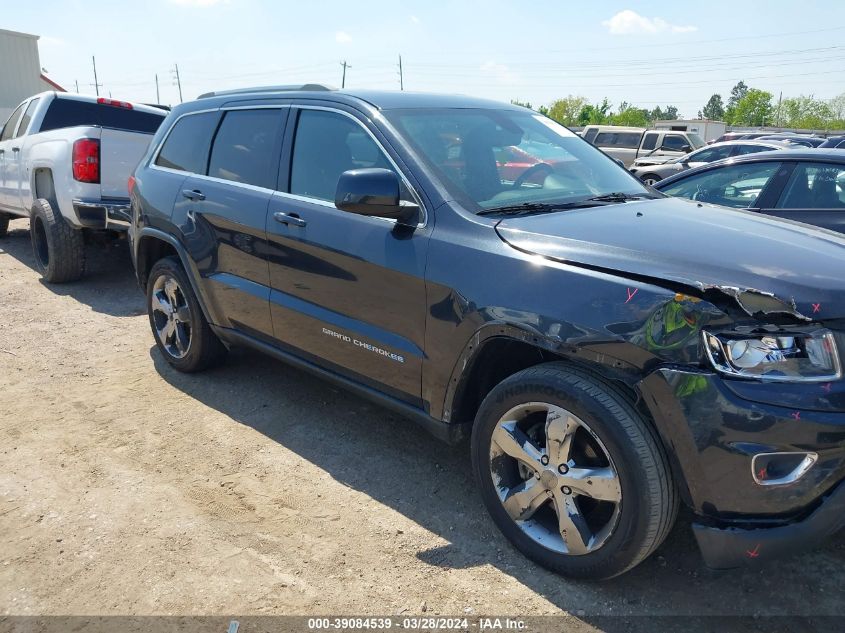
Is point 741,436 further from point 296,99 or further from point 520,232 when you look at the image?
point 296,99

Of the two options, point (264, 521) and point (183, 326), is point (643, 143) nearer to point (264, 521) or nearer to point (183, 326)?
point (183, 326)

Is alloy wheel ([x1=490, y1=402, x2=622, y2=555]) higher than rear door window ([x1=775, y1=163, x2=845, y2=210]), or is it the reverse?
rear door window ([x1=775, y1=163, x2=845, y2=210])

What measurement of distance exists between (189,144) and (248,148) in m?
0.73

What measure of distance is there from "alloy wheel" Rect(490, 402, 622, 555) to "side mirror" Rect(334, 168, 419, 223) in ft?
3.33

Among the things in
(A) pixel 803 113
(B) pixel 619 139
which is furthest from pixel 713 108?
(B) pixel 619 139

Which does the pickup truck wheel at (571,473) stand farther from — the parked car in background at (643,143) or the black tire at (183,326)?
the parked car in background at (643,143)

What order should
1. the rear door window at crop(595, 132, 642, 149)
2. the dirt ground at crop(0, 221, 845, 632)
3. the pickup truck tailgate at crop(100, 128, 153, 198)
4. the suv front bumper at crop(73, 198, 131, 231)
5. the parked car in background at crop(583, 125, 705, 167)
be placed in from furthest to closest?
the rear door window at crop(595, 132, 642, 149) → the parked car in background at crop(583, 125, 705, 167) → the pickup truck tailgate at crop(100, 128, 153, 198) → the suv front bumper at crop(73, 198, 131, 231) → the dirt ground at crop(0, 221, 845, 632)

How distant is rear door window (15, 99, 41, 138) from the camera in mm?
8188

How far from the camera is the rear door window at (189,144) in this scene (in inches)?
176

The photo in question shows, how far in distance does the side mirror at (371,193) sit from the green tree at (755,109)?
100m

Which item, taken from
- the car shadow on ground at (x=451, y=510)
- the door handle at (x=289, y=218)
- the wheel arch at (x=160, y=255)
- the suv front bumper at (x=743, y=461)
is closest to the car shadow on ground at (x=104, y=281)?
the wheel arch at (x=160, y=255)

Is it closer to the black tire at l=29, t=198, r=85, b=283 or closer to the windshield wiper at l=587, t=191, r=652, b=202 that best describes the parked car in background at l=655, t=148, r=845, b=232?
the windshield wiper at l=587, t=191, r=652, b=202

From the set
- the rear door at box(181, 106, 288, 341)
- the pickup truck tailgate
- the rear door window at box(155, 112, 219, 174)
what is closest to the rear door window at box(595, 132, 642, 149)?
the pickup truck tailgate

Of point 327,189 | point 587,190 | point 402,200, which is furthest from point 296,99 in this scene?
point 587,190
